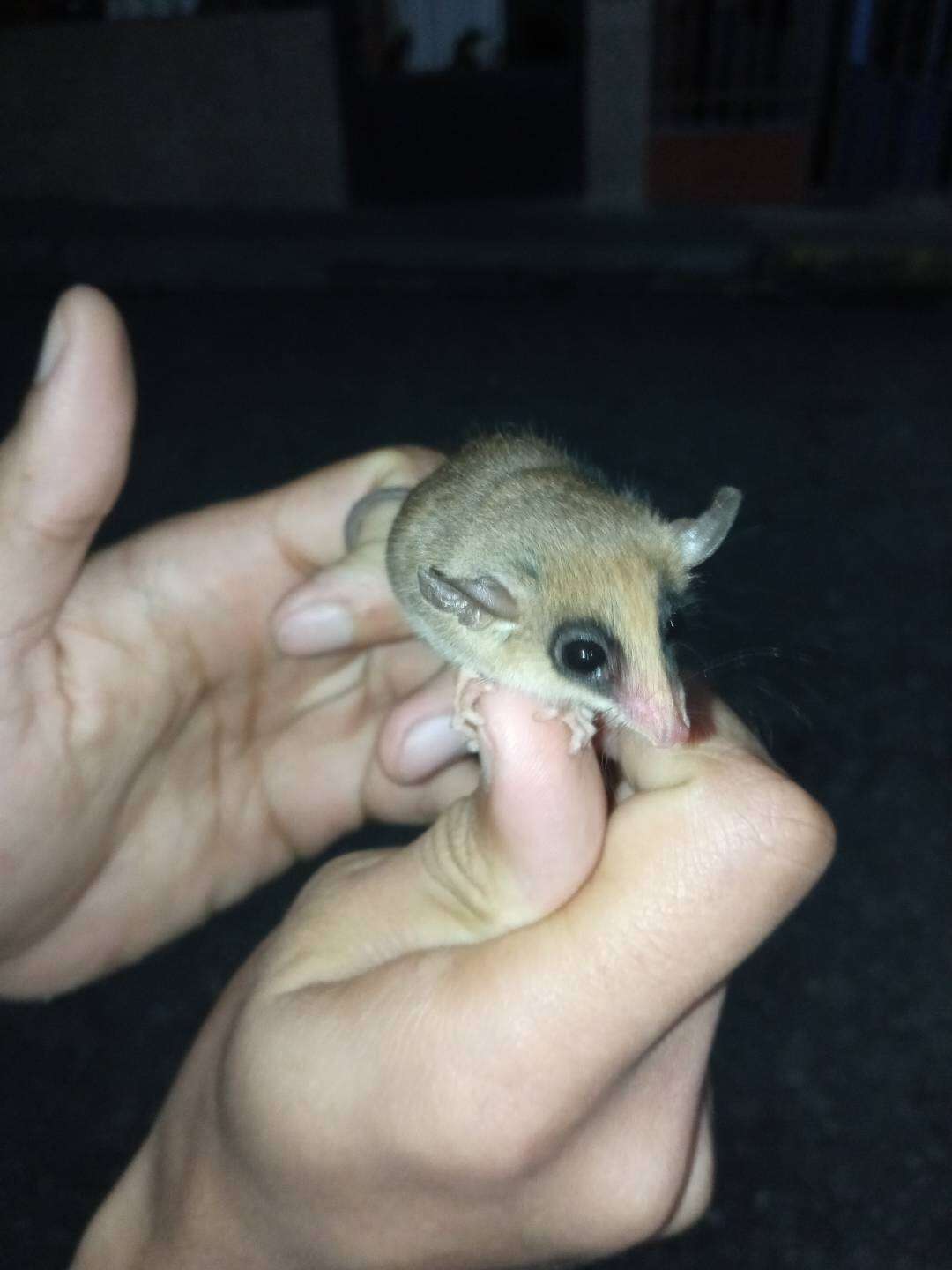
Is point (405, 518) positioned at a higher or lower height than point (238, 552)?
higher

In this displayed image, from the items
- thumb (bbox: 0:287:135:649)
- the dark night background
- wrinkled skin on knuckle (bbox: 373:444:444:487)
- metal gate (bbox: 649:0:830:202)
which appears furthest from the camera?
metal gate (bbox: 649:0:830:202)

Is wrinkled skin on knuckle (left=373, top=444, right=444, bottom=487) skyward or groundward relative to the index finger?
skyward

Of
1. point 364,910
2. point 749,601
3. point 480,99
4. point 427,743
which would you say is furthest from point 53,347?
point 480,99

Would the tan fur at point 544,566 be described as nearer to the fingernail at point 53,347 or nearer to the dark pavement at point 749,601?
the dark pavement at point 749,601

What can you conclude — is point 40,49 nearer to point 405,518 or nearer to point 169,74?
point 169,74

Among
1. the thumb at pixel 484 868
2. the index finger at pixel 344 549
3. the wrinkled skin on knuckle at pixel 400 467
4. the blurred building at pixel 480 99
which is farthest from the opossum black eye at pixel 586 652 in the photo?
the blurred building at pixel 480 99

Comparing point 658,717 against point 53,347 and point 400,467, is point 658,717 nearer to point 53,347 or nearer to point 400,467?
point 400,467

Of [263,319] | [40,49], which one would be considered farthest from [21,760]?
[40,49]

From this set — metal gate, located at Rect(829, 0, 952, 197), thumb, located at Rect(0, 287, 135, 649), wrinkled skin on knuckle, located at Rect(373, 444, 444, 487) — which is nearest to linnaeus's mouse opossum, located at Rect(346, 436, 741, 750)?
wrinkled skin on knuckle, located at Rect(373, 444, 444, 487)

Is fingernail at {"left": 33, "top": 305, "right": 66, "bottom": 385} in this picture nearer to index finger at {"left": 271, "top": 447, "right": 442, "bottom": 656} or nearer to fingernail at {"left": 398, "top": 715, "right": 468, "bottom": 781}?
index finger at {"left": 271, "top": 447, "right": 442, "bottom": 656}
